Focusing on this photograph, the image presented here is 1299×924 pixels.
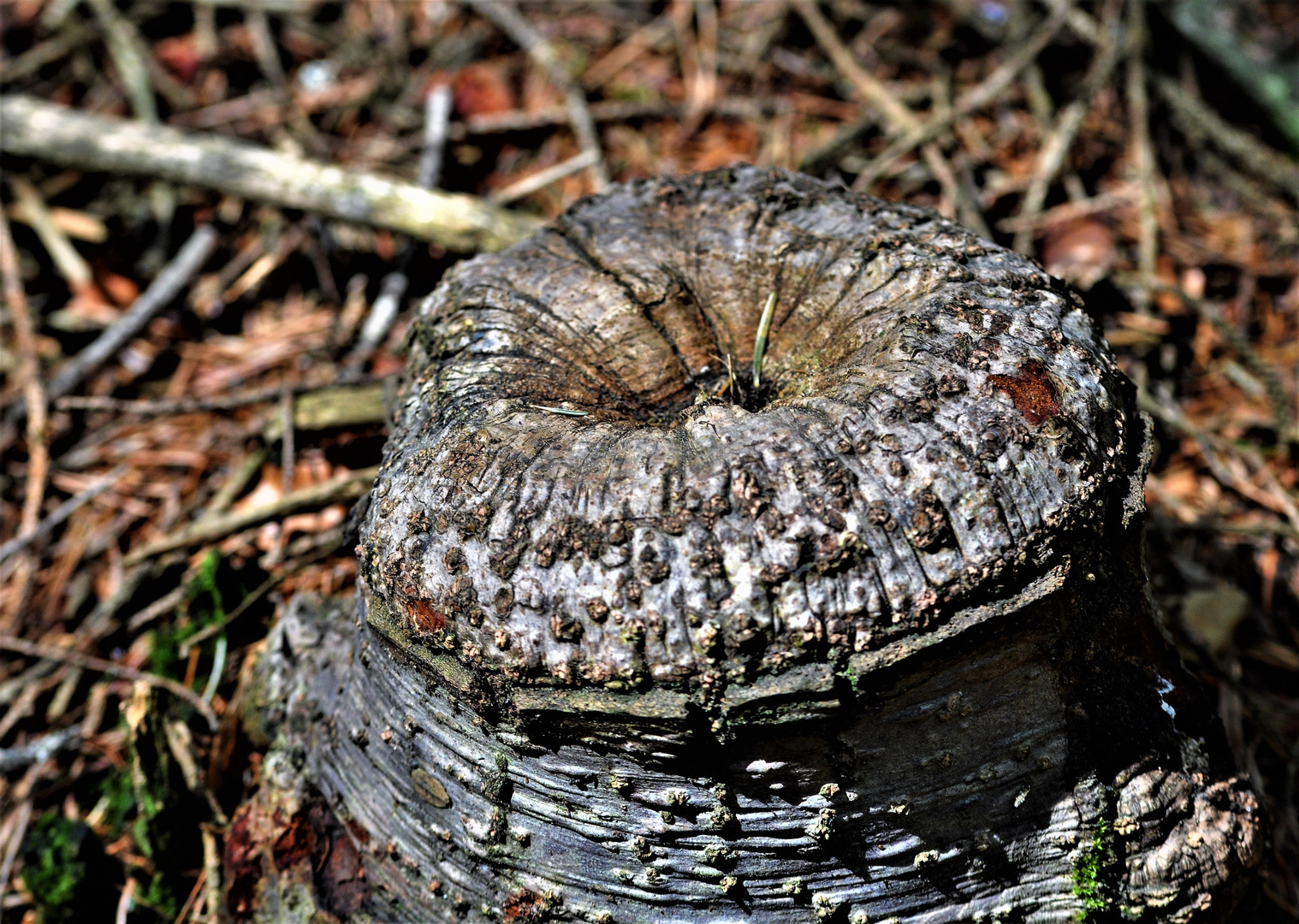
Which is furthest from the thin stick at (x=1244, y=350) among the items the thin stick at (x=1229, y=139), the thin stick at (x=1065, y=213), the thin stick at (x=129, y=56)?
the thin stick at (x=129, y=56)

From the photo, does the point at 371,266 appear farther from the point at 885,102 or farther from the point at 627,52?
the point at 885,102

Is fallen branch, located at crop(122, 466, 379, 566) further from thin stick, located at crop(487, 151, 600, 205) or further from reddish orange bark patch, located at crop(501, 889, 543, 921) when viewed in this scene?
thin stick, located at crop(487, 151, 600, 205)

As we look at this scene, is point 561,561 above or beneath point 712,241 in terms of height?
A: beneath

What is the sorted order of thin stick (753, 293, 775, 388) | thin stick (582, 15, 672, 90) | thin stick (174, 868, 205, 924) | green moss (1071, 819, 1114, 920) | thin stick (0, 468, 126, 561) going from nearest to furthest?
1. green moss (1071, 819, 1114, 920)
2. thin stick (753, 293, 775, 388)
3. thin stick (174, 868, 205, 924)
4. thin stick (0, 468, 126, 561)
5. thin stick (582, 15, 672, 90)

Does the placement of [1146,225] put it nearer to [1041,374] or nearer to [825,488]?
[1041,374]

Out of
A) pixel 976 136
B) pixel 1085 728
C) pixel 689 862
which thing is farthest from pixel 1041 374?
pixel 976 136

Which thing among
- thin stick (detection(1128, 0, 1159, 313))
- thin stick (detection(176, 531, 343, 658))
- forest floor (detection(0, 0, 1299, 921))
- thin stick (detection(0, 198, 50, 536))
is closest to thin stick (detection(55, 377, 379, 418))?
forest floor (detection(0, 0, 1299, 921))
